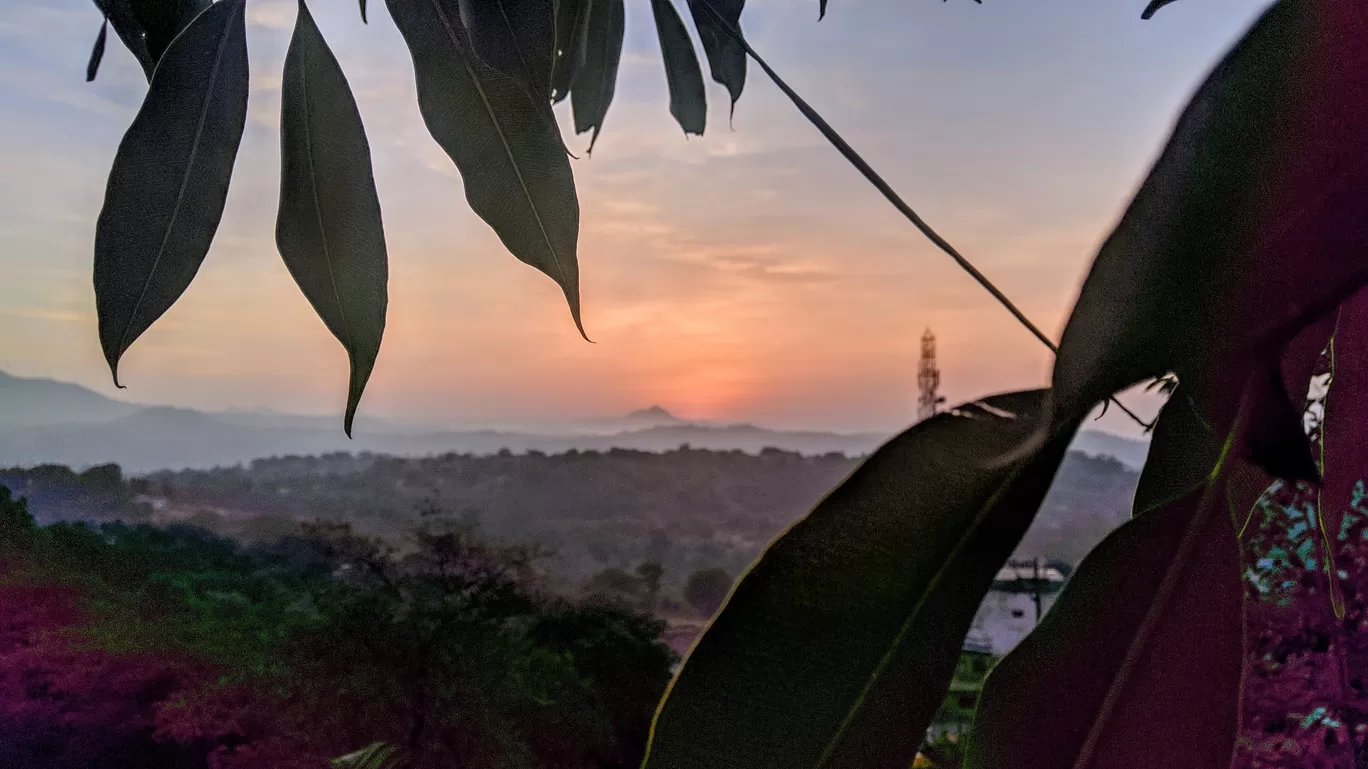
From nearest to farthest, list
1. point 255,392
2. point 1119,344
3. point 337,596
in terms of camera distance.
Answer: point 1119,344 < point 337,596 < point 255,392

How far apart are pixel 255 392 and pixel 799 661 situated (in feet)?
4.19

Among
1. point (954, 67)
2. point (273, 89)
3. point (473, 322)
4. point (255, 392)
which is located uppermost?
point (954, 67)

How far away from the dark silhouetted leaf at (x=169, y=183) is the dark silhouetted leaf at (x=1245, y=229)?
0.30 m

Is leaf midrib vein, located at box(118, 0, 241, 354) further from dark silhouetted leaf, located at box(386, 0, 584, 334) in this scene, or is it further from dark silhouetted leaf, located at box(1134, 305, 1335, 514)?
dark silhouetted leaf, located at box(1134, 305, 1335, 514)

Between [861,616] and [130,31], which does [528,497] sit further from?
[861,616]

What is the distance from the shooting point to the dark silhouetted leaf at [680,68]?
1.72 feet

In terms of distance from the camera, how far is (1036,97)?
2.72 ft

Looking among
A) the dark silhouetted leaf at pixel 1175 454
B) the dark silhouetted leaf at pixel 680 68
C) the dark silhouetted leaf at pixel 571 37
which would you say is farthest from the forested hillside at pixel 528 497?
the dark silhouetted leaf at pixel 1175 454

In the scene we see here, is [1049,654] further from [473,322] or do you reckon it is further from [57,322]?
[57,322]

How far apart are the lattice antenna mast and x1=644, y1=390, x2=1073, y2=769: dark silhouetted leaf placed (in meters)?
0.70

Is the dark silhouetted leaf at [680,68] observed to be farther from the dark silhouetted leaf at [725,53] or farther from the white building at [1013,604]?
the white building at [1013,604]

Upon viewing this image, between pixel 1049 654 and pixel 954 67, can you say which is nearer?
pixel 1049 654

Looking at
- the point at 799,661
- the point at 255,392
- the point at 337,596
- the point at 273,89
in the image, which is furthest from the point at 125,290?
the point at 255,392

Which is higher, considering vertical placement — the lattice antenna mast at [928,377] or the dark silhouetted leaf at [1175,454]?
the lattice antenna mast at [928,377]
